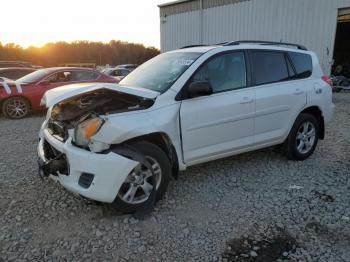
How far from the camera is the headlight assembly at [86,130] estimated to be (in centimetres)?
316

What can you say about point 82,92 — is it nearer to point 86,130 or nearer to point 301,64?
point 86,130

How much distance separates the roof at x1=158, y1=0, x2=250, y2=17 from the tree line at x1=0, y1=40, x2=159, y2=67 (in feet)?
83.1

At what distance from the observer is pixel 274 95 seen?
456cm

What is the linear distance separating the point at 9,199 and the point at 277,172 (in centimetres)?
351

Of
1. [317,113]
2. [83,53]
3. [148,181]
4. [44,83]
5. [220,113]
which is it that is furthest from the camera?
[83,53]

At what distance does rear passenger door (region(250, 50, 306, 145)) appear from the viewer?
14.7 ft

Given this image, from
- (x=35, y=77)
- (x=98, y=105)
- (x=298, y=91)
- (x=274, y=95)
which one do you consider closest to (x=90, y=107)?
(x=98, y=105)

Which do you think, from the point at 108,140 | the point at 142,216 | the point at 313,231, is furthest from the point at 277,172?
the point at 108,140

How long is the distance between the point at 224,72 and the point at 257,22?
41.4 ft

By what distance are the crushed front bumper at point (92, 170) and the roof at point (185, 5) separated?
A: 1498cm

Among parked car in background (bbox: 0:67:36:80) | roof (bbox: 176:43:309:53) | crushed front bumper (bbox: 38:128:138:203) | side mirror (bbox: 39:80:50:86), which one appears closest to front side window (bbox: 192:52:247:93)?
roof (bbox: 176:43:309:53)

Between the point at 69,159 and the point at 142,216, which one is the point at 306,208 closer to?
the point at 142,216

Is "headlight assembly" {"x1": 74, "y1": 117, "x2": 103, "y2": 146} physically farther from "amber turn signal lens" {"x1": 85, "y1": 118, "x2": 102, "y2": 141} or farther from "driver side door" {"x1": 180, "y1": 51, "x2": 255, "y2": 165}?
"driver side door" {"x1": 180, "y1": 51, "x2": 255, "y2": 165}

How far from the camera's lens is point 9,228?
3248 mm
